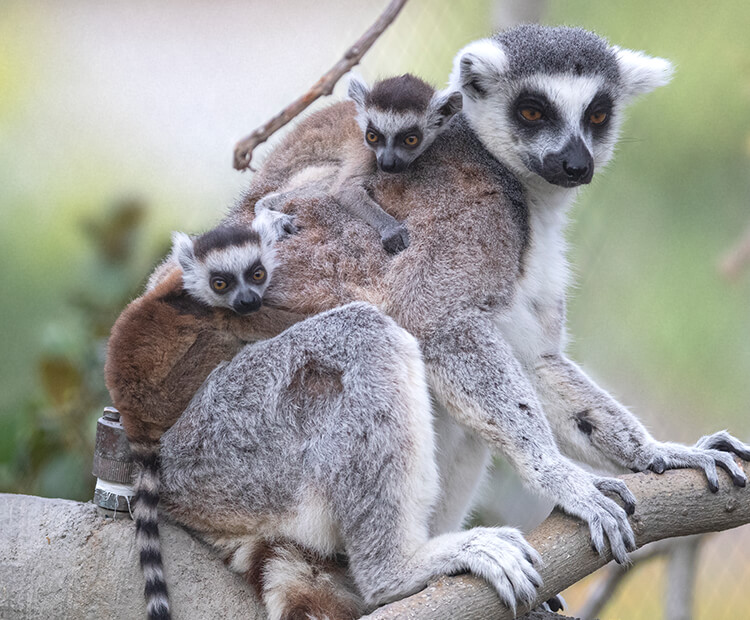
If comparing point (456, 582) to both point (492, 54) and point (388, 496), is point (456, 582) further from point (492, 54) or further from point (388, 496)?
point (492, 54)

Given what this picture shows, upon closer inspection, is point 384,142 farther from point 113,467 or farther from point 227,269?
point 113,467

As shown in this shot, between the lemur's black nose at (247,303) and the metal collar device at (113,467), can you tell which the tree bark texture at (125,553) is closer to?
the metal collar device at (113,467)

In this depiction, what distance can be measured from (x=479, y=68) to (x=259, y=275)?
771 mm

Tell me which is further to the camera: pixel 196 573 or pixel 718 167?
pixel 718 167

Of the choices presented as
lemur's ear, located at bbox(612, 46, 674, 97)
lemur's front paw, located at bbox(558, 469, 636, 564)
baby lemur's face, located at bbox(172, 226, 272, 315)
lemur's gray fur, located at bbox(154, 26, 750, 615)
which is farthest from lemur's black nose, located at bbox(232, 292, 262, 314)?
lemur's ear, located at bbox(612, 46, 674, 97)

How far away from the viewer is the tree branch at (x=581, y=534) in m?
1.66

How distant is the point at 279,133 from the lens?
10.4 ft

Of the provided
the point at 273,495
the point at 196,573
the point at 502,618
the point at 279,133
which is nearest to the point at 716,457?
the point at 502,618

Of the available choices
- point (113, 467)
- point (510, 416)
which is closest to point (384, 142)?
point (510, 416)

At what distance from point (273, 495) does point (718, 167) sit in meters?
2.28

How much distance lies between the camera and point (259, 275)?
2061 mm

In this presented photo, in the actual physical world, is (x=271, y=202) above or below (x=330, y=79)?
below

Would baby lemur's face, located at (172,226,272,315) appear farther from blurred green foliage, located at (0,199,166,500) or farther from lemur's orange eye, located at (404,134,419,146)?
blurred green foliage, located at (0,199,166,500)

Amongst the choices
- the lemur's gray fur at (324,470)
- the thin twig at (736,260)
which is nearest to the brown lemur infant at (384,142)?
the lemur's gray fur at (324,470)
